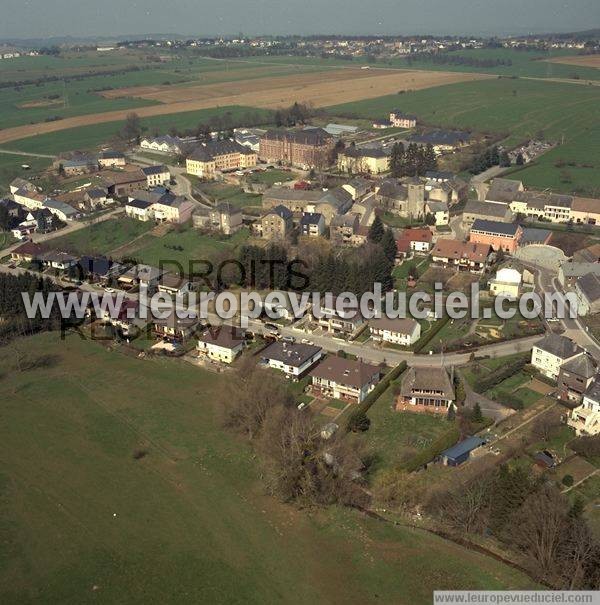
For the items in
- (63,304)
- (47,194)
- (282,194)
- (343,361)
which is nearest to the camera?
(343,361)

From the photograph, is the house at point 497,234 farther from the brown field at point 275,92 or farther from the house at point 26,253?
the brown field at point 275,92

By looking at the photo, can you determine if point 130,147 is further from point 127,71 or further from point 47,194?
point 127,71

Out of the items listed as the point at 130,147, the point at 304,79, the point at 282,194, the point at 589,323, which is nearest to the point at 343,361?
the point at 589,323

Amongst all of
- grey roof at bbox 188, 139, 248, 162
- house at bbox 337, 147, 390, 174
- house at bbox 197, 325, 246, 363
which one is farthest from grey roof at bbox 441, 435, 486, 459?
grey roof at bbox 188, 139, 248, 162

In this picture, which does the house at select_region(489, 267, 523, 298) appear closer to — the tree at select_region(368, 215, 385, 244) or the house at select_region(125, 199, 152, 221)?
the tree at select_region(368, 215, 385, 244)

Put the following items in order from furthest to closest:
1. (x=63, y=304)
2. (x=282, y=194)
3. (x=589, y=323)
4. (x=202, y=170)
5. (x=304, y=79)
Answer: (x=304, y=79)
(x=202, y=170)
(x=282, y=194)
(x=63, y=304)
(x=589, y=323)

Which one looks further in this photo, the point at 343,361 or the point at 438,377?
the point at 343,361
